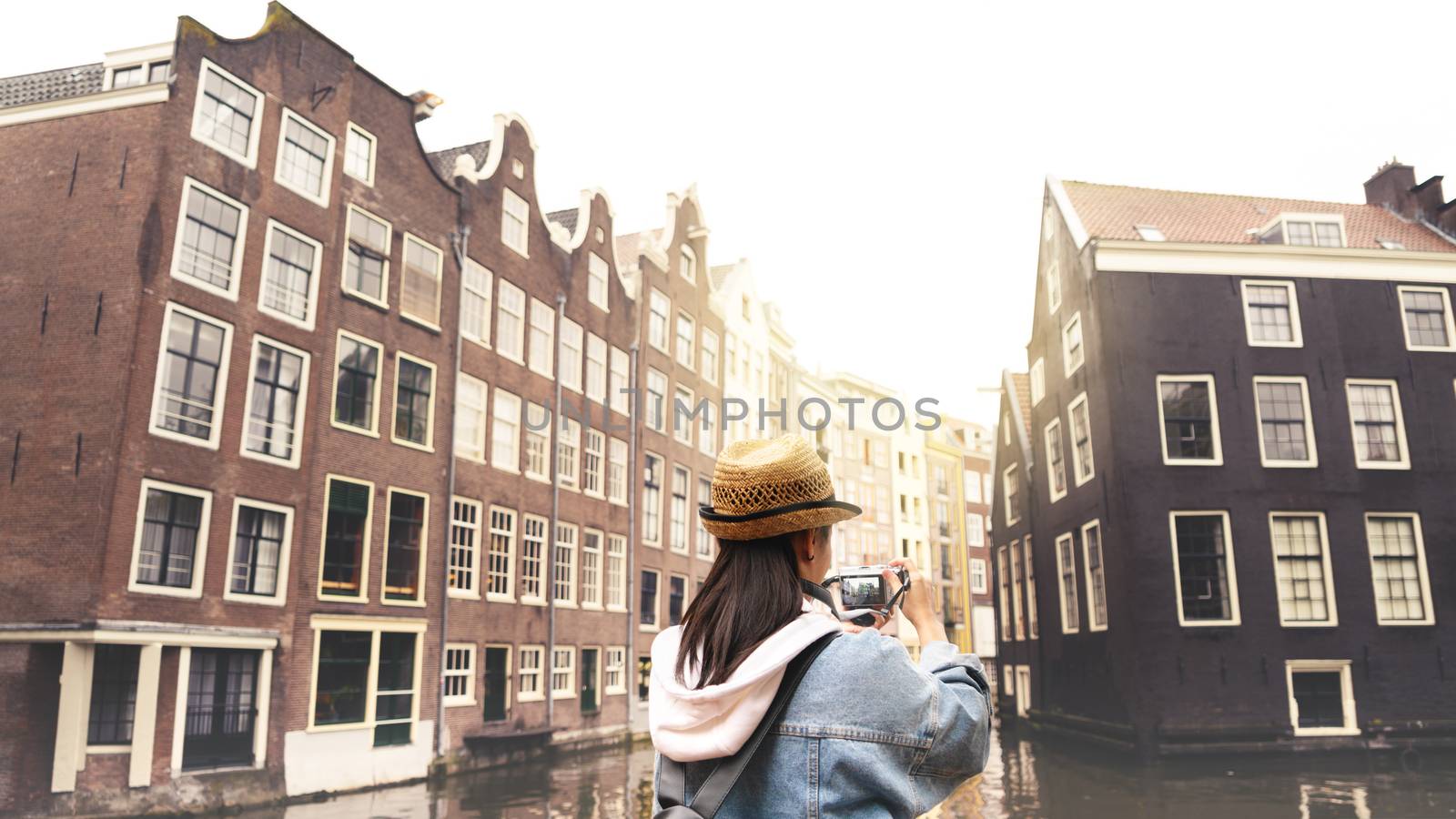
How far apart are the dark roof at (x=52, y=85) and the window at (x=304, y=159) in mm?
2986

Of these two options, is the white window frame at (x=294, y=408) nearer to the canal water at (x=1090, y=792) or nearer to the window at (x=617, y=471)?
the canal water at (x=1090, y=792)

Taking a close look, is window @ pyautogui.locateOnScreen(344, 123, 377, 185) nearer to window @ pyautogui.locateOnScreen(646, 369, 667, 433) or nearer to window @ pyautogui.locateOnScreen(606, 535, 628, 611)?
window @ pyautogui.locateOnScreen(606, 535, 628, 611)

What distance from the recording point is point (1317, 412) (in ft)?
80.1

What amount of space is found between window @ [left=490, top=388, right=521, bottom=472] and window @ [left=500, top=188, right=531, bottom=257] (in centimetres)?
372

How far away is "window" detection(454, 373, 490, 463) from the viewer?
23.7m

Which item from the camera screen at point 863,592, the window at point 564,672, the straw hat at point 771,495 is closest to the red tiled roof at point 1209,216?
the window at point 564,672

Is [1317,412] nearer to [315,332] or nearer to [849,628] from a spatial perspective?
[315,332]

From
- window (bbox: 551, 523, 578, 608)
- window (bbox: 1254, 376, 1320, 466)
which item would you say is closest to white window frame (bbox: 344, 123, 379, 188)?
window (bbox: 551, 523, 578, 608)

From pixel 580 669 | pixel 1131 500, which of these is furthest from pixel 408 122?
pixel 1131 500

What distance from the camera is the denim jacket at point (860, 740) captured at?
2.00 m

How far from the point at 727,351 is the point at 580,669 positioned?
15.5 metres

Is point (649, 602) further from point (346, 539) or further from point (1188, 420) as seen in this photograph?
point (1188, 420)

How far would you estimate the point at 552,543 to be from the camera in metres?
26.9

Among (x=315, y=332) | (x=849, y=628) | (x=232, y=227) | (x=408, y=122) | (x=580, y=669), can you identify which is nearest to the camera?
(x=849, y=628)
